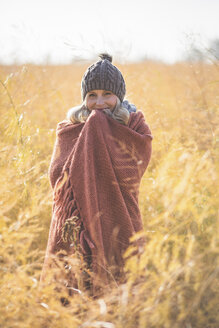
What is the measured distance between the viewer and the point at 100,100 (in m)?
1.83

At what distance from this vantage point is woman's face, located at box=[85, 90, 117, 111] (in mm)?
1815

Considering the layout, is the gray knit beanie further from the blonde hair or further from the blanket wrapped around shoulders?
the blanket wrapped around shoulders

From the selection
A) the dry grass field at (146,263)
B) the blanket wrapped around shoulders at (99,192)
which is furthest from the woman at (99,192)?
the dry grass field at (146,263)

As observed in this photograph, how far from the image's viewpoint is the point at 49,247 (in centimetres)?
169

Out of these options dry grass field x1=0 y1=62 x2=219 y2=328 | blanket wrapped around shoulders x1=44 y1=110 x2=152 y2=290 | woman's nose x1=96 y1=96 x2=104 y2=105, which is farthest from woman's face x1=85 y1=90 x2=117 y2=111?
dry grass field x1=0 y1=62 x2=219 y2=328

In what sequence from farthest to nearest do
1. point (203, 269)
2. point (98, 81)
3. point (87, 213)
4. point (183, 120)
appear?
point (183, 120)
point (98, 81)
point (87, 213)
point (203, 269)

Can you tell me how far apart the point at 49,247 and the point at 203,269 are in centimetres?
88

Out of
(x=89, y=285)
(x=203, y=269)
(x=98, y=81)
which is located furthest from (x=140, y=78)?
(x=203, y=269)

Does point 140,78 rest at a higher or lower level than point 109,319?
higher

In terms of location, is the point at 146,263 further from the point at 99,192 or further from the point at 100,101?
the point at 100,101

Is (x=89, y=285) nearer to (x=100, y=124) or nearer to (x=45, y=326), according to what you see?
(x=45, y=326)

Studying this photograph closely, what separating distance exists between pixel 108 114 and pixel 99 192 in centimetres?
44

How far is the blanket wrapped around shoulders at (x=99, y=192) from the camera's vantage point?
1539 millimetres

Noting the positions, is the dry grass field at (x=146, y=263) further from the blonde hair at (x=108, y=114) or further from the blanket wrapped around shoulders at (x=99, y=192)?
the blonde hair at (x=108, y=114)
